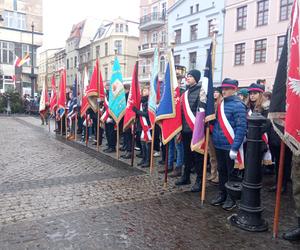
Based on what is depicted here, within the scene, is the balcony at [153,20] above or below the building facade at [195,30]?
above

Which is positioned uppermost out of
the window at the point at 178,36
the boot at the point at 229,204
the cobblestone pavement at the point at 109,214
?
the window at the point at 178,36

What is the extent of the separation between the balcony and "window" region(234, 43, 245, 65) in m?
13.9

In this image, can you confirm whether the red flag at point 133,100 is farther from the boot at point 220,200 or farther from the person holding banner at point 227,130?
the boot at point 220,200

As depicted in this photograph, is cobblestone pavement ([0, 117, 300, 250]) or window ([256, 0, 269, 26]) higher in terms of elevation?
window ([256, 0, 269, 26])

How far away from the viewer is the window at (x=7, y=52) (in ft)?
142

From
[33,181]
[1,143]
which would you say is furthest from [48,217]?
[1,143]

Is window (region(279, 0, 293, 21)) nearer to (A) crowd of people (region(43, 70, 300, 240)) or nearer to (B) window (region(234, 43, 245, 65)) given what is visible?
(B) window (region(234, 43, 245, 65))

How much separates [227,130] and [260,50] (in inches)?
941

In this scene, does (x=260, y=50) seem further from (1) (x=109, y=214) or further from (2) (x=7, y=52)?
(2) (x=7, y=52)

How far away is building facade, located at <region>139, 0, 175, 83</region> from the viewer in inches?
1587

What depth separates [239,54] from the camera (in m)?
28.8

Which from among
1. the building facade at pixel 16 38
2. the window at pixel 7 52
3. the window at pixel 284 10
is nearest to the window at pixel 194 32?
the window at pixel 284 10

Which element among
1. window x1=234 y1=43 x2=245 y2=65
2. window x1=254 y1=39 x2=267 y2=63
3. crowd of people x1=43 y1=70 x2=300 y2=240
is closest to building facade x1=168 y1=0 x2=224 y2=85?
window x1=234 y1=43 x2=245 y2=65

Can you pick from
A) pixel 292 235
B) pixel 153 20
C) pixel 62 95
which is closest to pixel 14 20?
pixel 153 20
